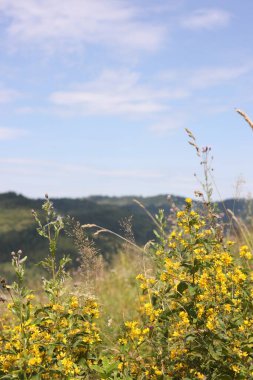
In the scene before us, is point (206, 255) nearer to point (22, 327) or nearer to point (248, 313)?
point (248, 313)

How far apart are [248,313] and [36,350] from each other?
157 cm

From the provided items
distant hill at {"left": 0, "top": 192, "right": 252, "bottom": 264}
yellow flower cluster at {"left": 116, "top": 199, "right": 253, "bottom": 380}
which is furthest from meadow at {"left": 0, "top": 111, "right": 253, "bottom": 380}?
distant hill at {"left": 0, "top": 192, "right": 252, "bottom": 264}

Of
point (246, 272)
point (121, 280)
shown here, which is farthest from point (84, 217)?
point (246, 272)

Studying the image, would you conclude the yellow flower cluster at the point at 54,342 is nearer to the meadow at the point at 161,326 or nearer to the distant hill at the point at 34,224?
the meadow at the point at 161,326

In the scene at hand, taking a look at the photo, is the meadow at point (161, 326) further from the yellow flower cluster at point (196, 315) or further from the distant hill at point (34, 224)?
the distant hill at point (34, 224)

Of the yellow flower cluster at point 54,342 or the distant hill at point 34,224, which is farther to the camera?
the distant hill at point 34,224

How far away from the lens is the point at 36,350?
340cm

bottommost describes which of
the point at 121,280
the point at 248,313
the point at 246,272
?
the point at 121,280

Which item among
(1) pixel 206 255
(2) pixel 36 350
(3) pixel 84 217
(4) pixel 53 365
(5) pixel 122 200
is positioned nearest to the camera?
(2) pixel 36 350

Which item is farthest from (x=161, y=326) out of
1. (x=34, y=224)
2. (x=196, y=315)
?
(x=34, y=224)

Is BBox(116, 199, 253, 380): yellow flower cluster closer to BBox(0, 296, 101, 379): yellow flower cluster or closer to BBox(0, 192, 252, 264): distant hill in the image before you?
BBox(0, 296, 101, 379): yellow flower cluster

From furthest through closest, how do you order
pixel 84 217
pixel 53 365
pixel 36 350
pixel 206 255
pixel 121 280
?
pixel 84 217 < pixel 121 280 < pixel 206 255 < pixel 53 365 < pixel 36 350

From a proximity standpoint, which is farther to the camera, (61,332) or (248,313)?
(248,313)

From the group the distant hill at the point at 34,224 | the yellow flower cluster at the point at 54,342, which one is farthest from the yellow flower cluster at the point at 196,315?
the distant hill at the point at 34,224
